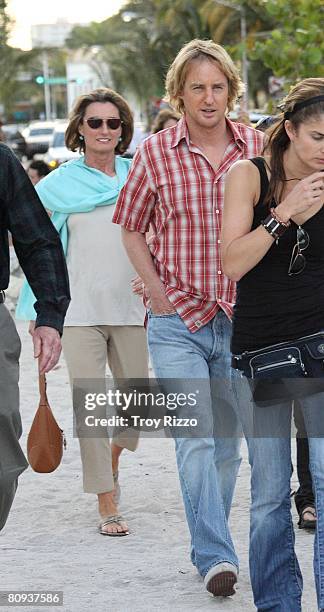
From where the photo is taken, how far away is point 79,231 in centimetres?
603

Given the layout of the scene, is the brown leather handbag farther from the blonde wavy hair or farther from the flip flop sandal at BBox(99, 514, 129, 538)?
the blonde wavy hair

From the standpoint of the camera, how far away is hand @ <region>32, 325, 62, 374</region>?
4215 millimetres

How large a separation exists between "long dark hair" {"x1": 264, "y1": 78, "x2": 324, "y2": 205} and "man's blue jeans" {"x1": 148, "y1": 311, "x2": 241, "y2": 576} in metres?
1.00

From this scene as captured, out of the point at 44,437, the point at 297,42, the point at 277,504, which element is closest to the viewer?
the point at 277,504

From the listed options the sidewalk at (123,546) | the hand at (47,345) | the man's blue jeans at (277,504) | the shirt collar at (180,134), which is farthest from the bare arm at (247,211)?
the sidewalk at (123,546)

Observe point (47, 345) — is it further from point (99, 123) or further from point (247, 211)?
point (99, 123)

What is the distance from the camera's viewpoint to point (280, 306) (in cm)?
406

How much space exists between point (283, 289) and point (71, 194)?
217cm

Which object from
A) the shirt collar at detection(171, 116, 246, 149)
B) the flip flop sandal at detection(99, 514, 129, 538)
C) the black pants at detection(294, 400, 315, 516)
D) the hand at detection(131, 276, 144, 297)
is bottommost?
the flip flop sandal at detection(99, 514, 129, 538)

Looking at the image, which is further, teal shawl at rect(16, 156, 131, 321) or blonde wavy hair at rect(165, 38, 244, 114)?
teal shawl at rect(16, 156, 131, 321)

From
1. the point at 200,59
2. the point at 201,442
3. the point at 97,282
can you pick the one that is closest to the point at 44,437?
the point at 201,442

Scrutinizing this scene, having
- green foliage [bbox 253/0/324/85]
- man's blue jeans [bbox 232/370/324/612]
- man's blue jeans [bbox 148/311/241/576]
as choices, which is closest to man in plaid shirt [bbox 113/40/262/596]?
man's blue jeans [bbox 148/311/241/576]

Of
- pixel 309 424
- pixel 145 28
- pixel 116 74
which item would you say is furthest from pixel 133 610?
pixel 116 74

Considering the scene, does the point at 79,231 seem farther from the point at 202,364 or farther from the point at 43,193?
the point at 202,364
